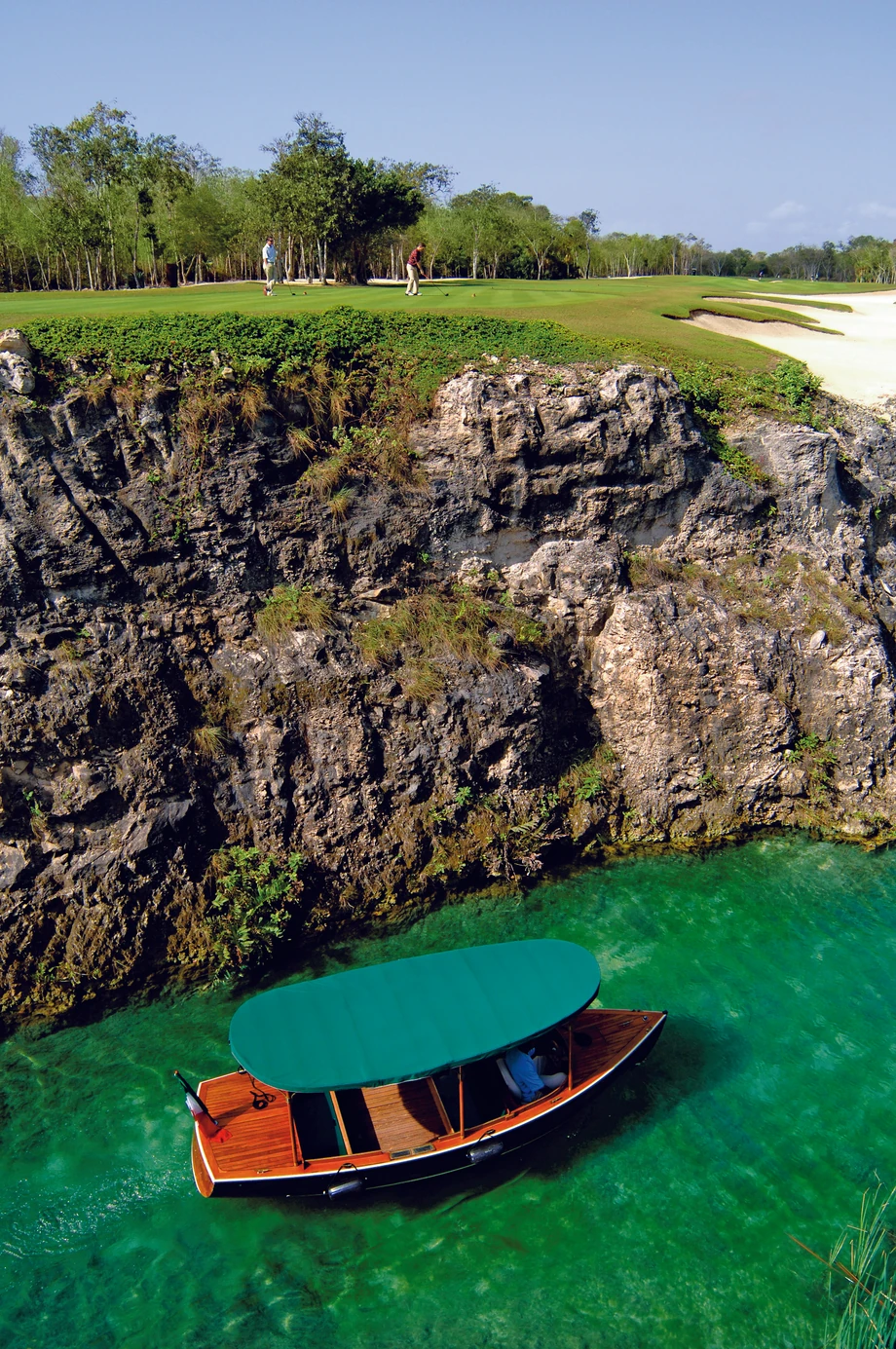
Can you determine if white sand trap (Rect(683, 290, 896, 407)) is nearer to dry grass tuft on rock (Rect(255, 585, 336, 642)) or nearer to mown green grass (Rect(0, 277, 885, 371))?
mown green grass (Rect(0, 277, 885, 371))

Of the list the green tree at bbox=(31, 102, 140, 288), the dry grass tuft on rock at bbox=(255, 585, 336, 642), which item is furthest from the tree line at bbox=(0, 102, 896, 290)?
the dry grass tuft on rock at bbox=(255, 585, 336, 642)

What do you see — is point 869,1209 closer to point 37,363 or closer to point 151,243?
point 37,363

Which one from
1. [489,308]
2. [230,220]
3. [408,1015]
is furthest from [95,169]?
[408,1015]

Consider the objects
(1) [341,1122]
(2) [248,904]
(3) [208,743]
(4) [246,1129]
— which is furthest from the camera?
(3) [208,743]

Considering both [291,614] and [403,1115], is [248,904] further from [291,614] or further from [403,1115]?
[291,614]

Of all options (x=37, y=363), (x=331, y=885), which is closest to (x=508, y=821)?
(x=331, y=885)

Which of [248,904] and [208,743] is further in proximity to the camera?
[208,743]
